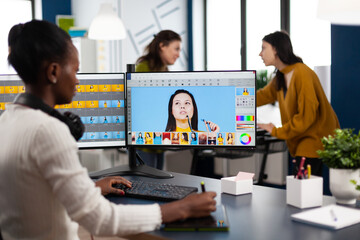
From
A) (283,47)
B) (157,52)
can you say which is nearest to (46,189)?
(283,47)

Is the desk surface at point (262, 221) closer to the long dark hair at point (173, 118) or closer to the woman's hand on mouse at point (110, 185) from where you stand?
the woman's hand on mouse at point (110, 185)

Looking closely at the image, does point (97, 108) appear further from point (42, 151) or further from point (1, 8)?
point (1, 8)

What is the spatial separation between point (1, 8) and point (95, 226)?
19.8 ft

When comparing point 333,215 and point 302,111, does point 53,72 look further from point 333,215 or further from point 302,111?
point 302,111

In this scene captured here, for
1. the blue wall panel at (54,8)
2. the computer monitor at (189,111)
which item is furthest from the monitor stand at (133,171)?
the blue wall panel at (54,8)

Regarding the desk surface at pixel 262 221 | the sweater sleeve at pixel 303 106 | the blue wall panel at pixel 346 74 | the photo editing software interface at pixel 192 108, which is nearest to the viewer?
the desk surface at pixel 262 221

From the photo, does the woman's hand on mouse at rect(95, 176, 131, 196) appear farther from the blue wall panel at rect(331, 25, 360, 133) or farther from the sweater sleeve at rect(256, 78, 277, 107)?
the blue wall panel at rect(331, 25, 360, 133)

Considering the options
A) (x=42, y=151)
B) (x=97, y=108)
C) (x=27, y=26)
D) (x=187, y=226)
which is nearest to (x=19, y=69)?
(x=27, y=26)

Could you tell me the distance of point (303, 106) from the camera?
275 centimetres

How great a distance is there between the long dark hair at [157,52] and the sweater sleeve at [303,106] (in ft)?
3.58

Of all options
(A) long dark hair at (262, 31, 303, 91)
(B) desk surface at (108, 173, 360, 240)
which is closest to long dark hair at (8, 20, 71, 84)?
(B) desk surface at (108, 173, 360, 240)

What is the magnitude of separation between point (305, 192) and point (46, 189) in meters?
0.80

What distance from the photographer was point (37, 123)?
1.06m

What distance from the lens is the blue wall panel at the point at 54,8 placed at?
255 inches
